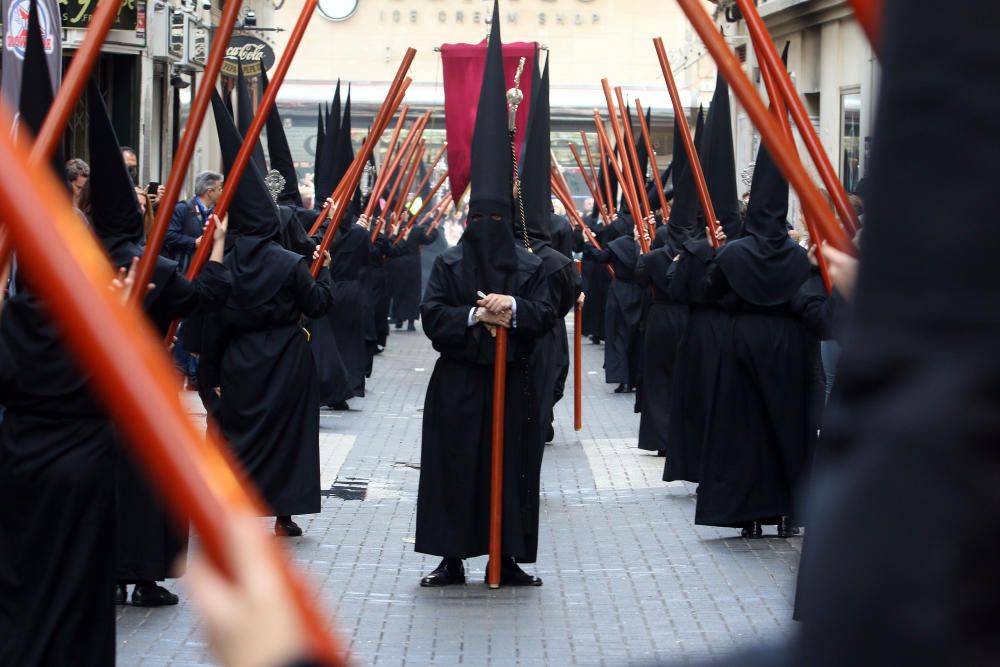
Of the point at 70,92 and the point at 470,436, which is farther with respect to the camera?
the point at 470,436

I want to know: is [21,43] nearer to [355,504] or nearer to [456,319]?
[456,319]

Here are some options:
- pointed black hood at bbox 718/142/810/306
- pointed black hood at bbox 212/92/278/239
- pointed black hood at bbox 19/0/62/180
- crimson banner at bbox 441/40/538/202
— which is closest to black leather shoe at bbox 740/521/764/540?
pointed black hood at bbox 718/142/810/306

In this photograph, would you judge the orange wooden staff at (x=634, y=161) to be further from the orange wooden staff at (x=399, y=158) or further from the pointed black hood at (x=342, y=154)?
the pointed black hood at (x=342, y=154)

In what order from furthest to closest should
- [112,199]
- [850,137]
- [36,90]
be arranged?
[850,137] < [112,199] < [36,90]

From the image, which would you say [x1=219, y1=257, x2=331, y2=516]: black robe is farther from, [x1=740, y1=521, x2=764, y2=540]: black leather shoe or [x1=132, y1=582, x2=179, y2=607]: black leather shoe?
[x1=740, y1=521, x2=764, y2=540]: black leather shoe

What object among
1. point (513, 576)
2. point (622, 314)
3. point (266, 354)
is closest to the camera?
point (513, 576)

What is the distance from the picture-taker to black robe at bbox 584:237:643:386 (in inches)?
A: 695

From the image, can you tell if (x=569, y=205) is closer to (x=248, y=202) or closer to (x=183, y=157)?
(x=248, y=202)

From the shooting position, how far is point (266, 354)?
9383 mm

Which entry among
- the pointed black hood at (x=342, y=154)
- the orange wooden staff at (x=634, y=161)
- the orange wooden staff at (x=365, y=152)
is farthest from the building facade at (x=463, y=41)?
the orange wooden staff at (x=365, y=152)

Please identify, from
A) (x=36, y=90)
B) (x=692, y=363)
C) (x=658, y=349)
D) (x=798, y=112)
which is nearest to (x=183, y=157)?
(x=36, y=90)

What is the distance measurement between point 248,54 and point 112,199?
743 inches

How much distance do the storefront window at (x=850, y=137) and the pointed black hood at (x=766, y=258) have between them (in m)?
12.0

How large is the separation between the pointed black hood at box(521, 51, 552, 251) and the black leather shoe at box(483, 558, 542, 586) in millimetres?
1728
